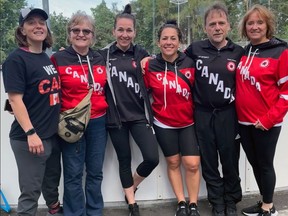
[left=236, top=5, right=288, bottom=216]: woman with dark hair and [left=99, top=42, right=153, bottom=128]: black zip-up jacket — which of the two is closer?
[left=236, top=5, right=288, bottom=216]: woman with dark hair

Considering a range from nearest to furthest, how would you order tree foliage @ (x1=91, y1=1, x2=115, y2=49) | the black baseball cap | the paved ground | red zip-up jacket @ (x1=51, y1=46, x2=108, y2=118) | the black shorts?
1. the black baseball cap
2. red zip-up jacket @ (x1=51, y1=46, x2=108, y2=118)
3. the black shorts
4. the paved ground
5. tree foliage @ (x1=91, y1=1, x2=115, y2=49)

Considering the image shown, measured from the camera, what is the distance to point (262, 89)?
2680 millimetres

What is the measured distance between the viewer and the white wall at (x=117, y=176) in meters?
3.16

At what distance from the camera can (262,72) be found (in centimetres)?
265

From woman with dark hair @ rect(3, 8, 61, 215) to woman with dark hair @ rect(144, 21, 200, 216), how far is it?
937 millimetres

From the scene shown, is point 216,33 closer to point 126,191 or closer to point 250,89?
point 250,89

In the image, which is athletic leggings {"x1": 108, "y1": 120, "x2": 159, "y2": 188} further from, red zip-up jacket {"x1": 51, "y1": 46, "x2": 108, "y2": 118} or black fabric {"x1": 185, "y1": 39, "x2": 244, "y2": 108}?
black fabric {"x1": 185, "y1": 39, "x2": 244, "y2": 108}

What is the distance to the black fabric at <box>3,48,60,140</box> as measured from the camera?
2158 mm

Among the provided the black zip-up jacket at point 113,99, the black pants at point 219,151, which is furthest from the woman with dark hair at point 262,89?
the black zip-up jacket at point 113,99

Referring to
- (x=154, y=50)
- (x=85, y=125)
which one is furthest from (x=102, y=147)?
(x=154, y=50)

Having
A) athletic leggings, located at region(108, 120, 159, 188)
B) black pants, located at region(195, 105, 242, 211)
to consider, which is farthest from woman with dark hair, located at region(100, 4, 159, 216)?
black pants, located at region(195, 105, 242, 211)

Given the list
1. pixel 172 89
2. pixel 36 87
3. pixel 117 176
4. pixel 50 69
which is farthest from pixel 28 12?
pixel 117 176

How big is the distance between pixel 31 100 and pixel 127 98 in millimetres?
888

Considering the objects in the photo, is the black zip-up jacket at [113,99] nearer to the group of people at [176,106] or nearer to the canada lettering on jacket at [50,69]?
the group of people at [176,106]
